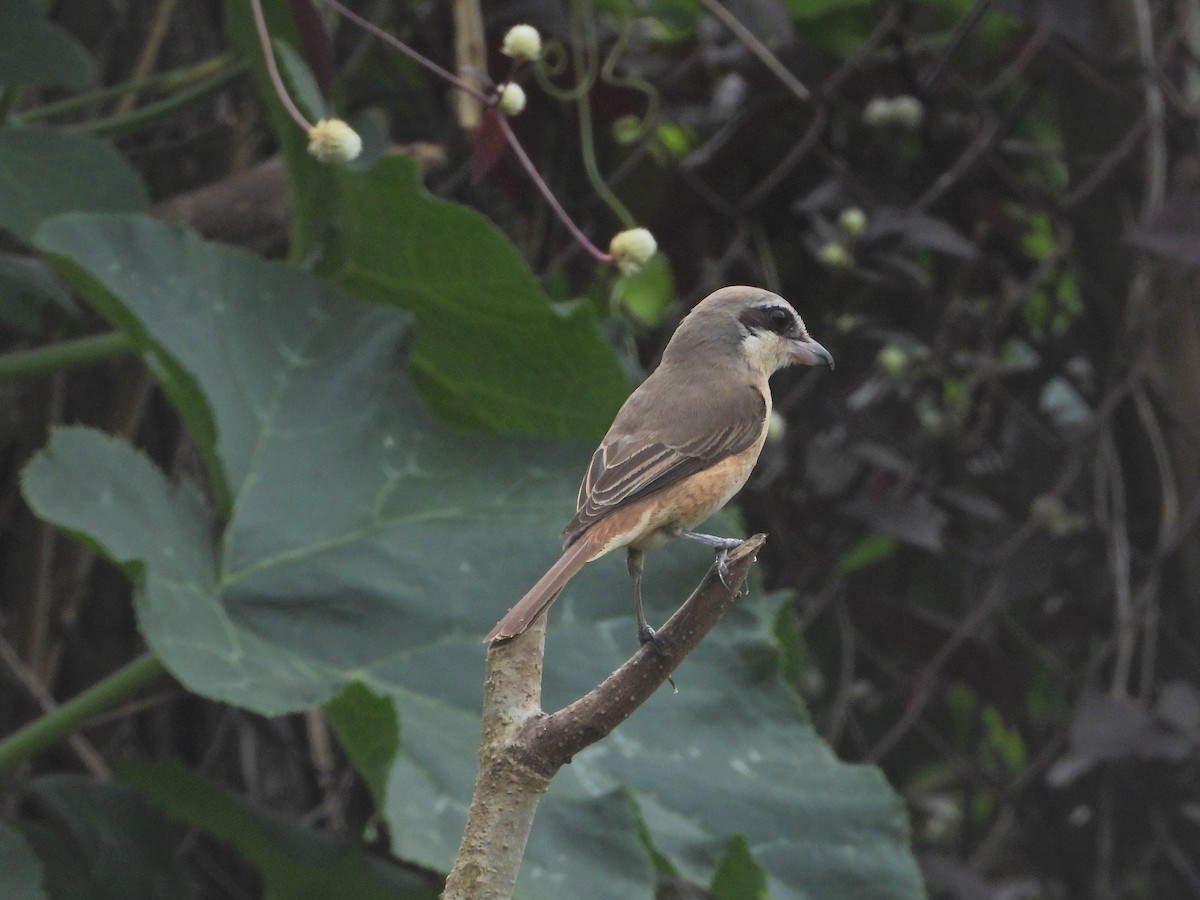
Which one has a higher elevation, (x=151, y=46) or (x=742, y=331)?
(x=151, y=46)

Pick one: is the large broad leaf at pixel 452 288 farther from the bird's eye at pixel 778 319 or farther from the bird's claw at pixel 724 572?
the bird's claw at pixel 724 572

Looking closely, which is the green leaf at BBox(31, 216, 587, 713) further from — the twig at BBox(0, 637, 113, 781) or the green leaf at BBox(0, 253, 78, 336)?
the twig at BBox(0, 637, 113, 781)

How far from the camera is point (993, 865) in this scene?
3.23m

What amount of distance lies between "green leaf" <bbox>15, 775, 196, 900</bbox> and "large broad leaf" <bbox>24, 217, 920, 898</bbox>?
496 mm

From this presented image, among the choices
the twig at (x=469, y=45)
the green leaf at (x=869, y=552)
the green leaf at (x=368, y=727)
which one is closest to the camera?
the green leaf at (x=368, y=727)

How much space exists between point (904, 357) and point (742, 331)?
1.16m

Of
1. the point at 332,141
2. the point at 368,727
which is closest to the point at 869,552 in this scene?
the point at 368,727

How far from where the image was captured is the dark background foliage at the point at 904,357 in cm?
287

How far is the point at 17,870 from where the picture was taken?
1.87 meters

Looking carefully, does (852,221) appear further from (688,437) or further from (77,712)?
(77,712)

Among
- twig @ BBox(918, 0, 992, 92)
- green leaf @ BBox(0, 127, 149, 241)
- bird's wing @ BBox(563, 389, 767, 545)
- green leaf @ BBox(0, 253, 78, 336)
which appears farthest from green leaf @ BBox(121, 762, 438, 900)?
twig @ BBox(918, 0, 992, 92)

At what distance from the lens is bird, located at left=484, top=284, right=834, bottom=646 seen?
1.50m

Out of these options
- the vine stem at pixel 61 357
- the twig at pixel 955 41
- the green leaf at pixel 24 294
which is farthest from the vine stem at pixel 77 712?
the twig at pixel 955 41

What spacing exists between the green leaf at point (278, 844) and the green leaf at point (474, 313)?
72 centimetres
